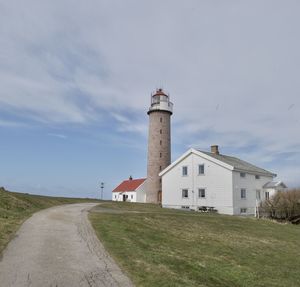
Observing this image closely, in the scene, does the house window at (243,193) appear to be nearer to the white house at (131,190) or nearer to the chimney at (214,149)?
the chimney at (214,149)

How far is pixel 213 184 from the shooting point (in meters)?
A: 37.5

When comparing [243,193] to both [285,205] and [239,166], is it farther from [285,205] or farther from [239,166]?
[285,205]

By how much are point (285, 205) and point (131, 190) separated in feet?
91.9

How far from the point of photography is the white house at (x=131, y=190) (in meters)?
55.0

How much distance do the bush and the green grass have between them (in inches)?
534

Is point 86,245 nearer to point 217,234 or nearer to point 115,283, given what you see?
point 115,283

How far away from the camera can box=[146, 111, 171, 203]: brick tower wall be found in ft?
155

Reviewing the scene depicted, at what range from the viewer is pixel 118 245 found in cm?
1173

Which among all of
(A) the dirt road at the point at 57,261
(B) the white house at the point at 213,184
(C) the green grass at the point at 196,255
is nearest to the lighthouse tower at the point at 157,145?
(B) the white house at the point at 213,184

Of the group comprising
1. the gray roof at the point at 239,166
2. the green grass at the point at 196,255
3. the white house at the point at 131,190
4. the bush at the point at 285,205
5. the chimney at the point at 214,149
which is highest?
the chimney at the point at 214,149

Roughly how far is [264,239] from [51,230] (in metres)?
11.9

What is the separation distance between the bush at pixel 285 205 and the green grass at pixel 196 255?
44.5 feet

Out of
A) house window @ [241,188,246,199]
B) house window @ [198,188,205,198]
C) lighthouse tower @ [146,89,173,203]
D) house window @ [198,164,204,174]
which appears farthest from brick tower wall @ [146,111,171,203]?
house window @ [241,188,246,199]

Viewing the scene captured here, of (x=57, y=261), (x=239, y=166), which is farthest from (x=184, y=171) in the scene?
(x=57, y=261)
